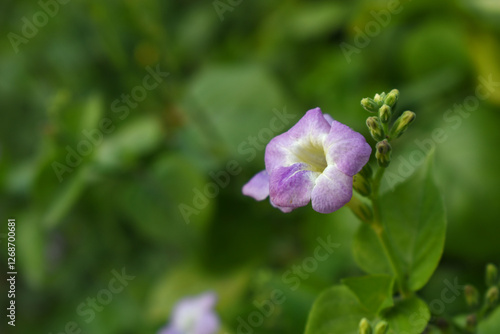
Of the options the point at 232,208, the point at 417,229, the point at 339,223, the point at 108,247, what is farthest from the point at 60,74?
the point at 417,229

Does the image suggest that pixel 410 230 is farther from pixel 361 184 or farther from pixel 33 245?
pixel 33 245

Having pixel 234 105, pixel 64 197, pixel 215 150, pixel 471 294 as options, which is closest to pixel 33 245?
pixel 64 197

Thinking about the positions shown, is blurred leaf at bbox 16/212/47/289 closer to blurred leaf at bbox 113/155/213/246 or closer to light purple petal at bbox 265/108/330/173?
blurred leaf at bbox 113/155/213/246

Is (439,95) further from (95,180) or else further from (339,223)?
(95,180)

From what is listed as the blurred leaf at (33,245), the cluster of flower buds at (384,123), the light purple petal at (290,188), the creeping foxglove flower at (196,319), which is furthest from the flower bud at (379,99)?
the blurred leaf at (33,245)

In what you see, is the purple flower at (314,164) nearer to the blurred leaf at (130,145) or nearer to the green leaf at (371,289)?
the green leaf at (371,289)
